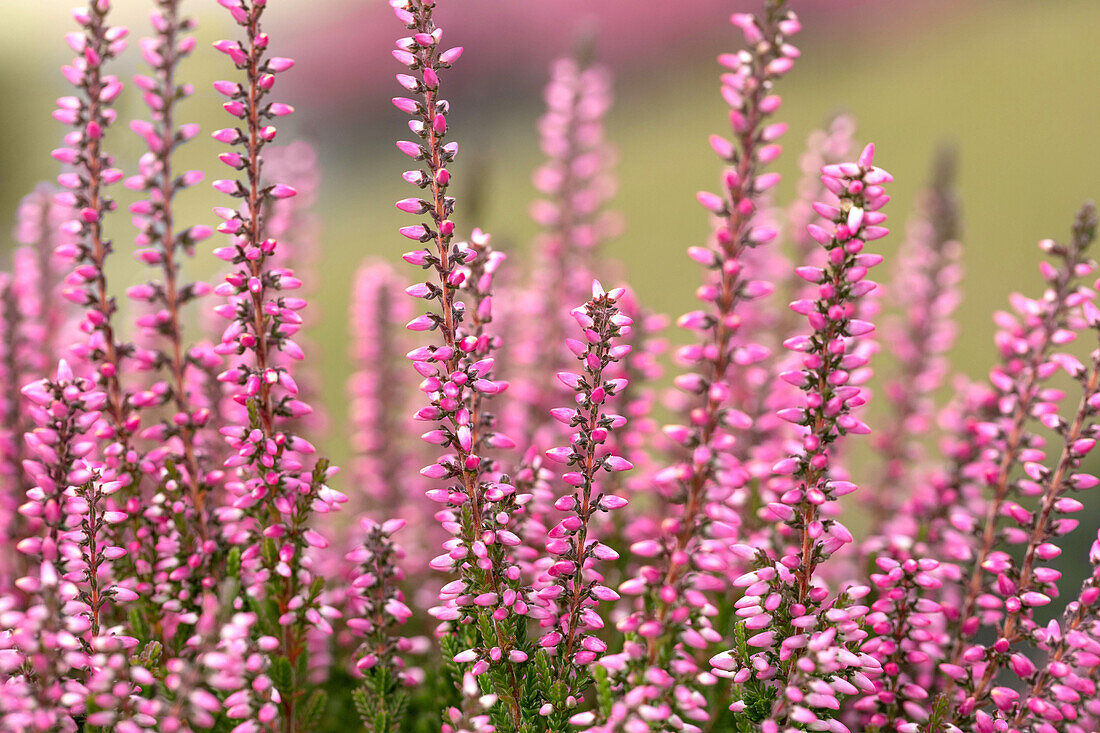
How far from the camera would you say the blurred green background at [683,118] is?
15.4ft

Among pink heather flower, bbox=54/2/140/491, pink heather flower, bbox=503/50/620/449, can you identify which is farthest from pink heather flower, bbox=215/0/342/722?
pink heather flower, bbox=503/50/620/449

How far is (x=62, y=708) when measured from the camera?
114cm

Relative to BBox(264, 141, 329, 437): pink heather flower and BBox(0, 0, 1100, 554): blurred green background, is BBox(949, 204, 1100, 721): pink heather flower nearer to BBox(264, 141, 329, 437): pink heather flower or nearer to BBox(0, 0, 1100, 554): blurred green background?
BBox(264, 141, 329, 437): pink heather flower

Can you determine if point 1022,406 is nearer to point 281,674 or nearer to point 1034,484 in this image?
point 1034,484

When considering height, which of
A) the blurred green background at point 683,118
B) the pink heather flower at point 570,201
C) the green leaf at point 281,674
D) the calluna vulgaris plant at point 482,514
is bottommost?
the green leaf at point 281,674

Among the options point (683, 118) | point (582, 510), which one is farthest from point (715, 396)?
point (683, 118)

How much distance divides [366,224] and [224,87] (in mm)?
4717

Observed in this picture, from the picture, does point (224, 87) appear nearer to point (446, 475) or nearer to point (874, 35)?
point (446, 475)

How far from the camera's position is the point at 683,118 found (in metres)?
6.32

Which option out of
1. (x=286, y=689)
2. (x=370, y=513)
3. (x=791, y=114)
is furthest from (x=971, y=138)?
(x=286, y=689)

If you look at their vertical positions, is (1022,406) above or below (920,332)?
below

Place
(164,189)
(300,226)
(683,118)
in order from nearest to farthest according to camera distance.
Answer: (164,189) < (300,226) < (683,118)

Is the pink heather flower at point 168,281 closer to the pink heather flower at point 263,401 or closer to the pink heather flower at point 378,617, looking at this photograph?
the pink heather flower at point 263,401

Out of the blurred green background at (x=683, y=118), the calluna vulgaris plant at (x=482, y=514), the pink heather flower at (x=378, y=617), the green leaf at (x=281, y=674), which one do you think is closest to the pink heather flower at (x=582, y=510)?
the calluna vulgaris plant at (x=482, y=514)
